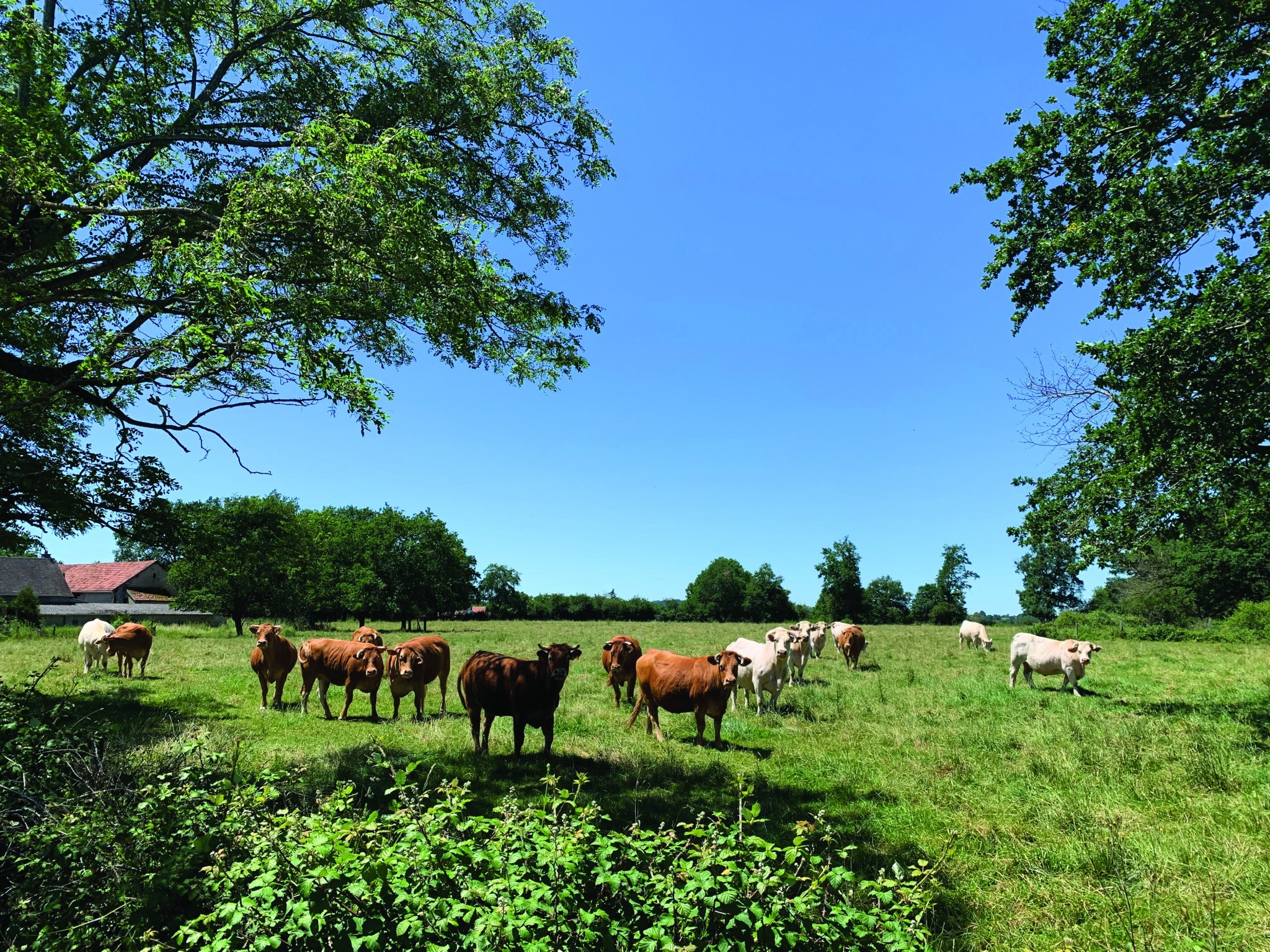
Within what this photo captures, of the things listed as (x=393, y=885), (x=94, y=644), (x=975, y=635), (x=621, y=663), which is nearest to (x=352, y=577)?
(x=94, y=644)

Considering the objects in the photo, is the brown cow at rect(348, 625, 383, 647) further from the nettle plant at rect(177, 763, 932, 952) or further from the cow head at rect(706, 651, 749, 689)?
the nettle plant at rect(177, 763, 932, 952)

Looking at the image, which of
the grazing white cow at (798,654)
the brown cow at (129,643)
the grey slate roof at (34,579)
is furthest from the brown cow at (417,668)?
the grey slate roof at (34,579)

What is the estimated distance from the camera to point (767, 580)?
321ft

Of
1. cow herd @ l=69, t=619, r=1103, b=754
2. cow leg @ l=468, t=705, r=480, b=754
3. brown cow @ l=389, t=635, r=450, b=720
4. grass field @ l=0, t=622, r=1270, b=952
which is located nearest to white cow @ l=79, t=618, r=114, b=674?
cow herd @ l=69, t=619, r=1103, b=754

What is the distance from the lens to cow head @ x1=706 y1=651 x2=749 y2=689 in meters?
10.2

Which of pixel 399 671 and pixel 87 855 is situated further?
pixel 399 671

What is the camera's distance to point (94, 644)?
17.6m

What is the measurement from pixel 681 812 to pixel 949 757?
5007 millimetres

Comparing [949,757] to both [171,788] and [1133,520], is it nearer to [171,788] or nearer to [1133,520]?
[1133,520]

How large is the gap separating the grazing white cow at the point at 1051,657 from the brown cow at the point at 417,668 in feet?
48.9

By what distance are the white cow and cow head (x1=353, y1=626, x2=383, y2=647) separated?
976 cm

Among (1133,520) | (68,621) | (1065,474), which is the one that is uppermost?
(1065,474)

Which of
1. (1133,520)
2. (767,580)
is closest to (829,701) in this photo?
(1133,520)

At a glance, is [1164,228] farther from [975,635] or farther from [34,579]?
[34,579]
